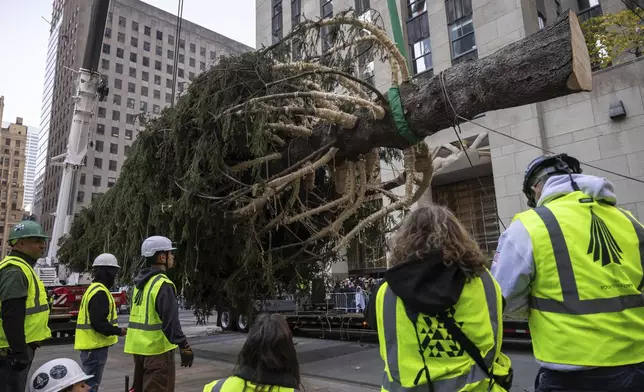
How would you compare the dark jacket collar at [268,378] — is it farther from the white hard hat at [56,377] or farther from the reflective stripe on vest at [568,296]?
the reflective stripe on vest at [568,296]

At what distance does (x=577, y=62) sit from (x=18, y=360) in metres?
5.15

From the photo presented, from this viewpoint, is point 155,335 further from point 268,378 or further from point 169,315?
point 268,378

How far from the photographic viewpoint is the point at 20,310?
3367 mm

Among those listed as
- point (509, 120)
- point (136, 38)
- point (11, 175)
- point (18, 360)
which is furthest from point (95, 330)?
point (11, 175)

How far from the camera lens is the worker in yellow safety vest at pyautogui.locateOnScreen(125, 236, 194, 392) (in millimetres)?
4051

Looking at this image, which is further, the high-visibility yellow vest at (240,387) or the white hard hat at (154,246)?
the white hard hat at (154,246)

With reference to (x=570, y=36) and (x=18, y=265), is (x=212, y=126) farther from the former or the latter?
(x=570, y=36)

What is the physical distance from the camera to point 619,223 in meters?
1.98

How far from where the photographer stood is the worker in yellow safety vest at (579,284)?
5.81 feet

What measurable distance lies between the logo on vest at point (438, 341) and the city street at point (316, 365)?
3.43 meters

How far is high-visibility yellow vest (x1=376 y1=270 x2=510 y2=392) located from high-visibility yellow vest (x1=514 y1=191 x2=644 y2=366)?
22 centimetres

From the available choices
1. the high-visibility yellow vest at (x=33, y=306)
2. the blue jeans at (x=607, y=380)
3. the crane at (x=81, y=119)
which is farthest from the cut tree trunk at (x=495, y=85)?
the crane at (x=81, y=119)

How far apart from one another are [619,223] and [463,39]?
65.3 feet

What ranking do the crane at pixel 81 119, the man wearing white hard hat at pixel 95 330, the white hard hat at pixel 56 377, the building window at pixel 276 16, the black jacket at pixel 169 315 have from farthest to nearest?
the building window at pixel 276 16
the crane at pixel 81 119
the man wearing white hard hat at pixel 95 330
the black jacket at pixel 169 315
the white hard hat at pixel 56 377
